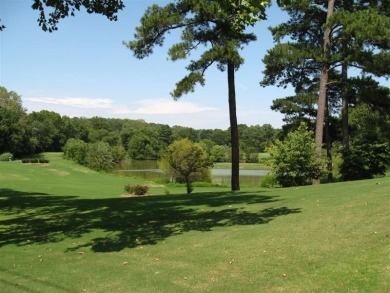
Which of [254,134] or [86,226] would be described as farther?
[254,134]

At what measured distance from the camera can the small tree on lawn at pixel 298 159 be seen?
786 inches

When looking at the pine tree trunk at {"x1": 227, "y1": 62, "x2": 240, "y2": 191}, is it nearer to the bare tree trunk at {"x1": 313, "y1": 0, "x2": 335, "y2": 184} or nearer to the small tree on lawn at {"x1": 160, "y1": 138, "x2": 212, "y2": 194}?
the bare tree trunk at {"x1": 313, "y1": 0, "x2": 335, "y2": 184}

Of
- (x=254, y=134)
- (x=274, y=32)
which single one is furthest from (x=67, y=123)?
(x=274, y=32)

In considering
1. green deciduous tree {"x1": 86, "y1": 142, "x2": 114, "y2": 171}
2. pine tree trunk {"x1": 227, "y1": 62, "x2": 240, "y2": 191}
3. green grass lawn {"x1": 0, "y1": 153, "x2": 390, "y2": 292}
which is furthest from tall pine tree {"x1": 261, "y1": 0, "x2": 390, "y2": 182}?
green deciduous tree {"x1": 86, "y1": 142, "x2": 114, "y2": 171}

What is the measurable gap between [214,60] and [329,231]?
1291 cm

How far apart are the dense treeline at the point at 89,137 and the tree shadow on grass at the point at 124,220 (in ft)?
190

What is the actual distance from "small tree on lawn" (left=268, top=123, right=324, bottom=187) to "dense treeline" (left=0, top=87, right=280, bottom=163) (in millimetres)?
53267

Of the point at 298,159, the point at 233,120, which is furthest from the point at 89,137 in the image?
the point at 298,159

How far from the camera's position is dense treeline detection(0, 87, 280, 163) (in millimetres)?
80188

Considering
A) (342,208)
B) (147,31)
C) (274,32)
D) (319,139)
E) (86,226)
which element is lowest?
(86,226)

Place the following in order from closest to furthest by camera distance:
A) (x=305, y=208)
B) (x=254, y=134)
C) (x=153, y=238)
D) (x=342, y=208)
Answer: (x=153, y=238), (x=342, y=208), (x=305, y=208), (x=254, y=134)

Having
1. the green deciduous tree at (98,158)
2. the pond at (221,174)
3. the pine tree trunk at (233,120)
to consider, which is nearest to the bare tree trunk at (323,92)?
the pine tree trunk at (233,120)

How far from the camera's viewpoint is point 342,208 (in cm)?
930

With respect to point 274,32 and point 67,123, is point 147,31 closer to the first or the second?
point 274,32
